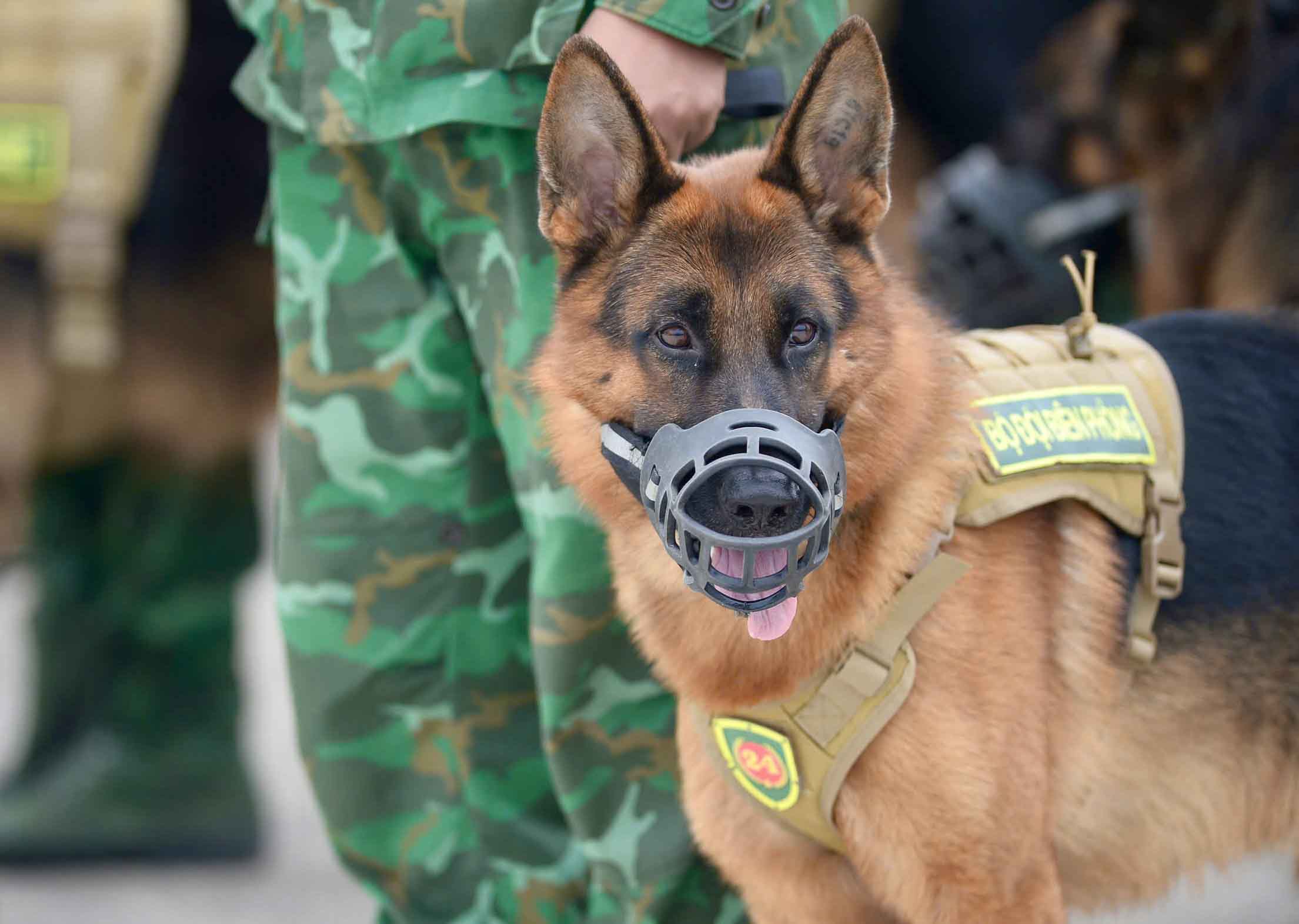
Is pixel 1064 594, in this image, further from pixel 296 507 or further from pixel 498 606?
pixel 296 507

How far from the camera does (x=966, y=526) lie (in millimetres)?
1835

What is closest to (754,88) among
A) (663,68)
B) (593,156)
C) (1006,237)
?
(663,68)

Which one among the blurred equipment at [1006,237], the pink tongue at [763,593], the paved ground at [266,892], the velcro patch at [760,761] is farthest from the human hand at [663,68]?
the blurred equipment at [1006,237]

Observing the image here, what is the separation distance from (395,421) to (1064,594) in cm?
115

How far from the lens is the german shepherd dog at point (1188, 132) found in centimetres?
349

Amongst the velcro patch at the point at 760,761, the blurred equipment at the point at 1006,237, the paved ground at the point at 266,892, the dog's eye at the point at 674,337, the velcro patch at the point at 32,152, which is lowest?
the paved ground at the point at 266,892

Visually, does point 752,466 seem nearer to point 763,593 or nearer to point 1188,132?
point 763,593

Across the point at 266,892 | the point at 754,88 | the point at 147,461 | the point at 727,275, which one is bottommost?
the point at 266,892

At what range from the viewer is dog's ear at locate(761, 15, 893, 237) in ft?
5.56

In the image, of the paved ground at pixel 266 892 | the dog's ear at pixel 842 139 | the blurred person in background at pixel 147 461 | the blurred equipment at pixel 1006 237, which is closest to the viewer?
the dog's ear at pixel 842 139

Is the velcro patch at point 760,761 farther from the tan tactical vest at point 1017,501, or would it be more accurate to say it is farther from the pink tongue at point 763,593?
the pink tongue at point 763,593

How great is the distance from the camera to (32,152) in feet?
10.3

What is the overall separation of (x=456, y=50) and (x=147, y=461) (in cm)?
170

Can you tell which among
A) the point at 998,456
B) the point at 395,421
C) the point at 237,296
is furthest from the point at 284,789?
the point at 998,456
